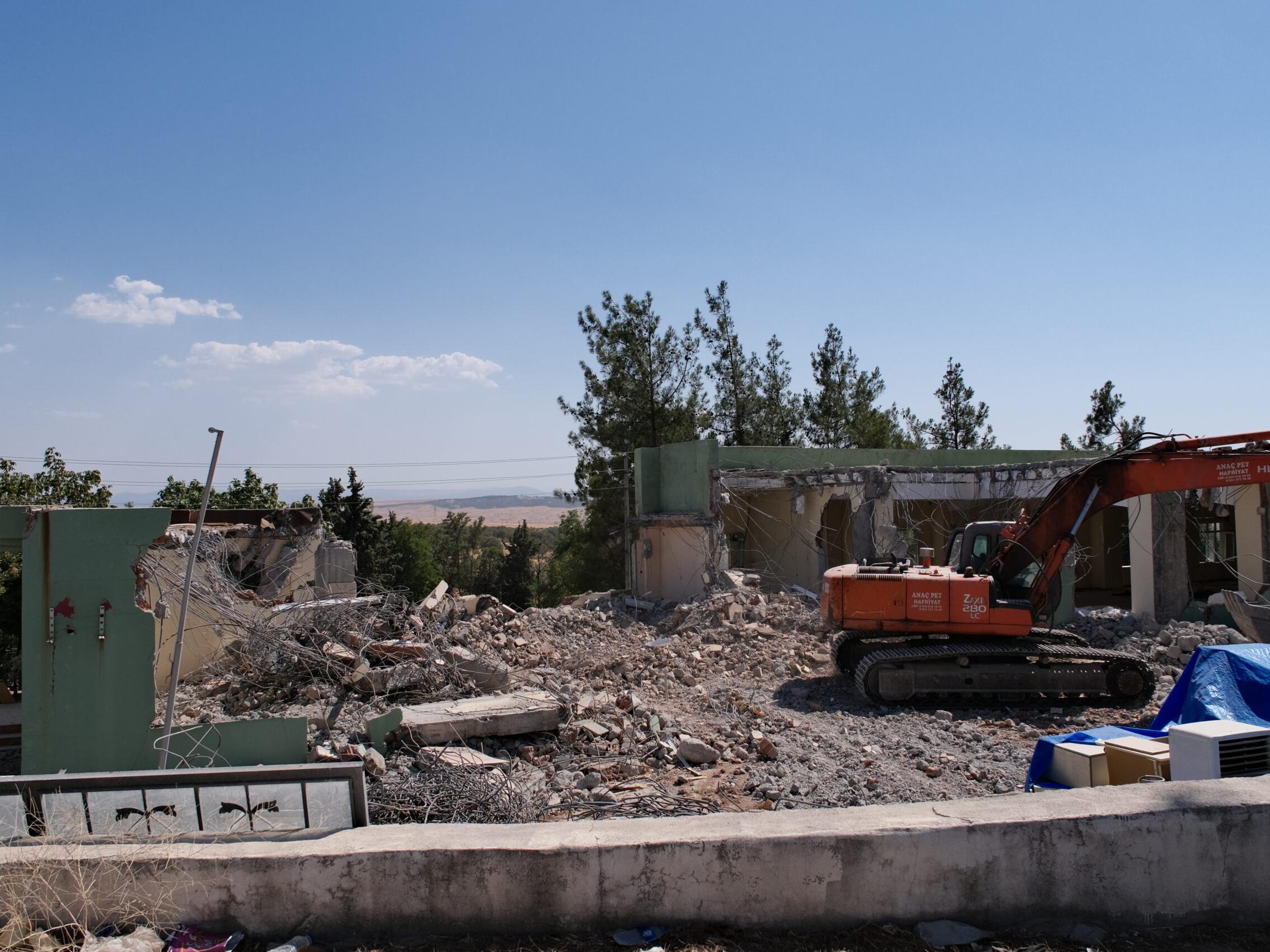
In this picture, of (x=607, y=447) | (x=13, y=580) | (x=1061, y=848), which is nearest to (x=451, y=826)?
(x=1061, y=848)

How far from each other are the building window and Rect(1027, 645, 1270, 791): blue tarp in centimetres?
1565

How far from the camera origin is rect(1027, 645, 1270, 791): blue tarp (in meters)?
6.31

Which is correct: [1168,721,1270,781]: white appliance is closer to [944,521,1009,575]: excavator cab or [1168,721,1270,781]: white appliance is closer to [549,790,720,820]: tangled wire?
[549,790,720,820]: tangled wire

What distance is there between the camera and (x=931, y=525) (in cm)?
2038

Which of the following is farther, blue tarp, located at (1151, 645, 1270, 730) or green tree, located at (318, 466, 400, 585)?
green tree, located at (318, 466, 400, 585)

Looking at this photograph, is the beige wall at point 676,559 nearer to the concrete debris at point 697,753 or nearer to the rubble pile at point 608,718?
the rubble pile at point 608,718

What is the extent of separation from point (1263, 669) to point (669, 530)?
15.2 m

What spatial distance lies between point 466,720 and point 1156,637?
11374mm

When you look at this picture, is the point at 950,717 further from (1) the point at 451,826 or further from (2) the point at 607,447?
(2) the point at 607,447

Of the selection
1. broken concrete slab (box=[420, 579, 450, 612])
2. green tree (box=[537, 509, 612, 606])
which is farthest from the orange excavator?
green tree (box=[537, 509, 612, 606])

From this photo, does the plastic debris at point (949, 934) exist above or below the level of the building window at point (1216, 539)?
below

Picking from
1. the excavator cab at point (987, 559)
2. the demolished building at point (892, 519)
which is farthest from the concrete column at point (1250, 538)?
the excavator cab at point (987, 559)

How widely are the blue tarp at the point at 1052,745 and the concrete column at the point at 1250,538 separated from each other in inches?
455

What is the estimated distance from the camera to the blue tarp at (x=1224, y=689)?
6320 millimetres
